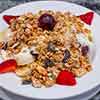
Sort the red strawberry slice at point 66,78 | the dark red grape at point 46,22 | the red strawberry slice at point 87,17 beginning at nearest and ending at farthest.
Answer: the red strawberry slice at point 66,78 → the dark red grape at point 46,22 → the red strawberry slice at point 87,17

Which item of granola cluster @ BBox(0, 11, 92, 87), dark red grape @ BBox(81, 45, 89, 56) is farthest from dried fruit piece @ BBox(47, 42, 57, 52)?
dark red grape @ BBox(81, 45, 89, 56)

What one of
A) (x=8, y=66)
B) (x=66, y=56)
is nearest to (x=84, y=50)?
(x=66, y=56)

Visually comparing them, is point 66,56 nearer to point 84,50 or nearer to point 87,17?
point 84,50

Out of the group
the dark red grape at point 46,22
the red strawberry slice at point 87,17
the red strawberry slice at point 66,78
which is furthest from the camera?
the red strawberry slice at point 87,17

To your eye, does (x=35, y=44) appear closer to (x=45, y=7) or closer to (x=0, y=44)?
(x=0, y=44)

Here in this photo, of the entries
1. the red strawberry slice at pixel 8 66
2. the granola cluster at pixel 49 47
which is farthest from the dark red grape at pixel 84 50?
the red strawberry slice at pixel 8 66

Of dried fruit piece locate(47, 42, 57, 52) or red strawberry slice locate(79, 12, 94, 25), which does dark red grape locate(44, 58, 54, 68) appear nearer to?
dried fruit piece locate(47, 42, 57, 52)

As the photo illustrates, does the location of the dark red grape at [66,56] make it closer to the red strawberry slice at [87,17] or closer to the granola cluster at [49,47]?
the granola cluster at [49,47]
